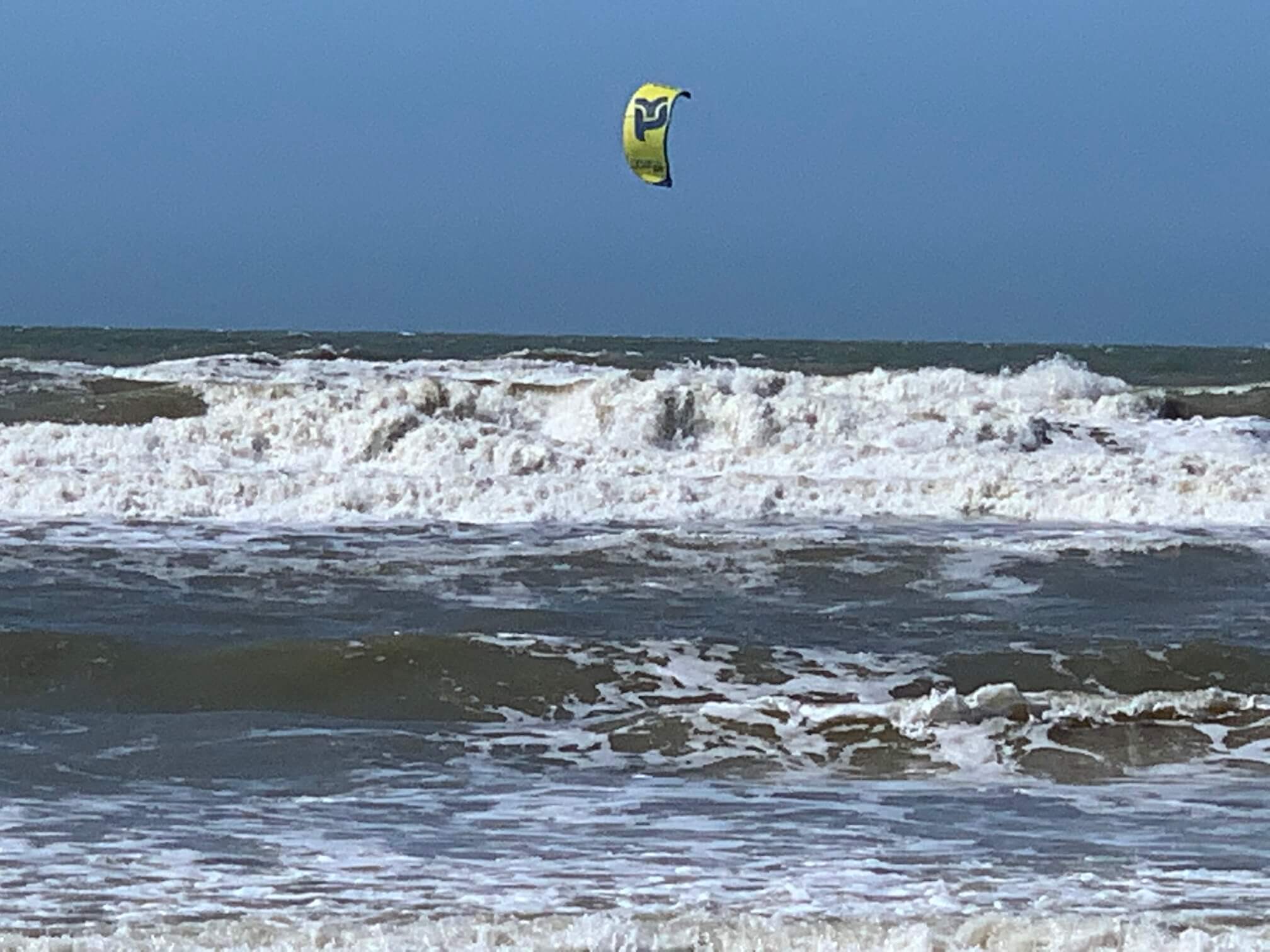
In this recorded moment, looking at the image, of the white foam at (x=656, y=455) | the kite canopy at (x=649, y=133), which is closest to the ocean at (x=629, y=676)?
the white foam at (x=656, y=455)

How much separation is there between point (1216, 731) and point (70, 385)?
2273 cm

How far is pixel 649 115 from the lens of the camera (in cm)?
2203

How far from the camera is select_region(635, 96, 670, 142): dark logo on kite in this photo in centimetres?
2183

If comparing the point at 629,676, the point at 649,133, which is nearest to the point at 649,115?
the point at 649,133

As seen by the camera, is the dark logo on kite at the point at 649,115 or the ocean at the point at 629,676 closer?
the ocean at the point at 629,676

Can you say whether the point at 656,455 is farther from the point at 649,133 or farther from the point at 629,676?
the point at 629,676

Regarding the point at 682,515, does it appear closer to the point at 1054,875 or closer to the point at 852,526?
the point at 852,526

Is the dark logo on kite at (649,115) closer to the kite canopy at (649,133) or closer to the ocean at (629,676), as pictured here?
the kite canopy at (649,133)

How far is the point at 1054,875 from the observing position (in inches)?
226

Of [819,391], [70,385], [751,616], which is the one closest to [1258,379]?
[819,391]

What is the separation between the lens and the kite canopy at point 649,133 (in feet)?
70.5

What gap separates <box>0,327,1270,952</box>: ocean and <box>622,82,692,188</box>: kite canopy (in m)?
2.47

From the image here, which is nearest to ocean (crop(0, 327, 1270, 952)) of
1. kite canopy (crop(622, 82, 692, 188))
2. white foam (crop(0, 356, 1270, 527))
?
white foam (crop(0, 356, 1270, 527))

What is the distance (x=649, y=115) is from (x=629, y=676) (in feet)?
43.3
